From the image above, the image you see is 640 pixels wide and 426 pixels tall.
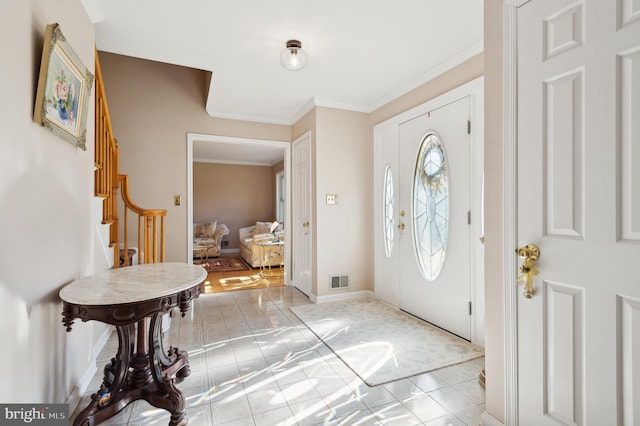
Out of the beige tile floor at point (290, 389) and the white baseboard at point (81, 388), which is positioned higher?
the white baseboard at point (81, 388)

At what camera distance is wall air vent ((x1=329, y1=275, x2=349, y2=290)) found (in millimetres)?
3840

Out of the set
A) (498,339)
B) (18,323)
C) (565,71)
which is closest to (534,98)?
(565,71)

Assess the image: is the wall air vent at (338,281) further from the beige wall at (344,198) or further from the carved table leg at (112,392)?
the carved table leg at (112,392)

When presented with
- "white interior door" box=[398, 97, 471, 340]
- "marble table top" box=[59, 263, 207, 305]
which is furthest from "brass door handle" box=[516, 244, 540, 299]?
"marble table top" box=[59, 263, 207, 305]

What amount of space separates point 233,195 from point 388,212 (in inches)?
231

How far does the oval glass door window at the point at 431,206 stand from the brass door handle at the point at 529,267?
148 cm

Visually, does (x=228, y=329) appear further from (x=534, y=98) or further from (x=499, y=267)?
(x=534, y=98)

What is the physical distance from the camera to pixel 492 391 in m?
1.54

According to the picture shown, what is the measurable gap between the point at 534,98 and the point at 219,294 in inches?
157

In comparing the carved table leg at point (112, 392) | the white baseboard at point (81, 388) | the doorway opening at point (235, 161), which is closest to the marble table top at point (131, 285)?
the carved table leg at point (112, 392)

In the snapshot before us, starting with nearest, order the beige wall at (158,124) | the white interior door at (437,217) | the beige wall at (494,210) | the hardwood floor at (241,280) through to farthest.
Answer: the beige wall at (494,210) → the white interior door at (437,217) → the beige wall at (158,124) → the hardwood floor at (241,280)

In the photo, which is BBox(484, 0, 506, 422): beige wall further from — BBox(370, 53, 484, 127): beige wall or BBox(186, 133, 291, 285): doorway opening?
BBox(186, 133, 291, 285): doorway opening

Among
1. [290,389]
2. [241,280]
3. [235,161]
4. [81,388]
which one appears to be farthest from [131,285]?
[235,161]

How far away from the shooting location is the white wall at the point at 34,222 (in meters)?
1.16
